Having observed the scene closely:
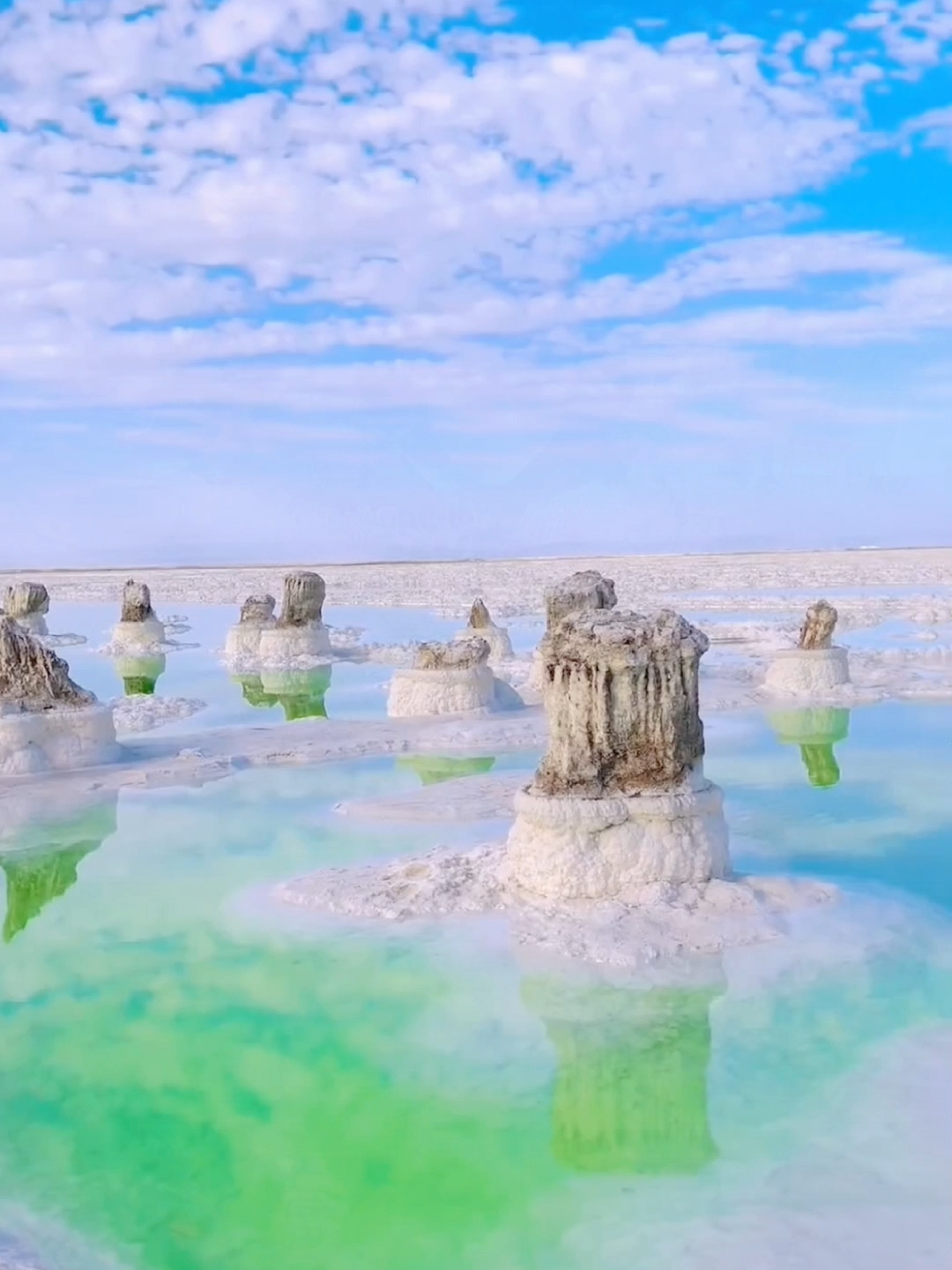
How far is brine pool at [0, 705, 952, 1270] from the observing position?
5367mm

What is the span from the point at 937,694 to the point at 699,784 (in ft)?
42.2

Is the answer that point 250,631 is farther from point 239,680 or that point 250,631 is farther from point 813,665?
point 813,665

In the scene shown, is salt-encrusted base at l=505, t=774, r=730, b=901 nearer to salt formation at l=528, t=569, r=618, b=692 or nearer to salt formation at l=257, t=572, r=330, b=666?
salt formation at l=528, t=569, r=618, b=692

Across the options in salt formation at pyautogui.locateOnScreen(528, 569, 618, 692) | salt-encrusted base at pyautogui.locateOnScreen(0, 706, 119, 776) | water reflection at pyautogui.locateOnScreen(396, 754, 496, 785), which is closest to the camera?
salt-encrusted base at pyautogui.locateOnScreen(0, 706, 119, 776)

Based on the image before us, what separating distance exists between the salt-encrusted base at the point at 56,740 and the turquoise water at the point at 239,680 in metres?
3.00

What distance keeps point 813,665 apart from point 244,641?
547 inches

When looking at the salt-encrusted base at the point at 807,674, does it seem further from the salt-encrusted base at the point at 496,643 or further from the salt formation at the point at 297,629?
the salt formation at the point at 297,629

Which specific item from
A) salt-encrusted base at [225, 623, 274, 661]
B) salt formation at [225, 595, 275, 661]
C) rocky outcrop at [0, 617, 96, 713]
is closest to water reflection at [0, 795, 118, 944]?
rocky outcrop at [0, 617, 96, 713]

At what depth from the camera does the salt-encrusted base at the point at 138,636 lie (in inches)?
1253

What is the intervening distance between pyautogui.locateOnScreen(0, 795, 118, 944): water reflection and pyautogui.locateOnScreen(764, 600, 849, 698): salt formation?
37.9 ft

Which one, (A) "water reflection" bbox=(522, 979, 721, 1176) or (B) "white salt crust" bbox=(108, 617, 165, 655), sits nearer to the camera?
(A) "water reflection" bbox=(522, 979, 721, 1176)

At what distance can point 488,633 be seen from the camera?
26359mm

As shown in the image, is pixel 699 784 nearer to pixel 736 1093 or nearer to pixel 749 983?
pixel 749 983

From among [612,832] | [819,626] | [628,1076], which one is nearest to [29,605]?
[819,626]
